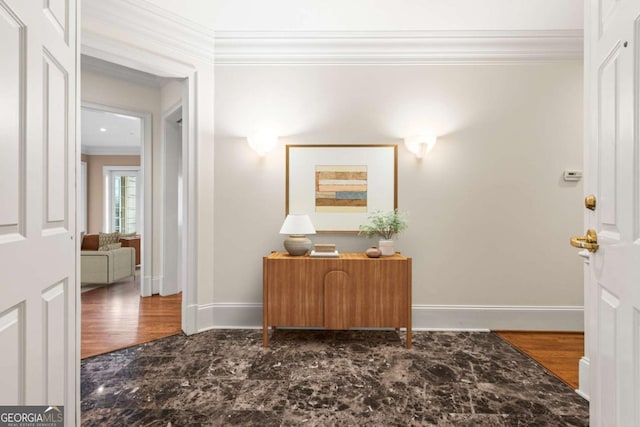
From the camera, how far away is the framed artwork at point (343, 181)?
2900 mm

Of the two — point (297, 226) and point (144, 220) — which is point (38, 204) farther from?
point (144, 220)

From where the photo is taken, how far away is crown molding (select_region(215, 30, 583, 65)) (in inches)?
111

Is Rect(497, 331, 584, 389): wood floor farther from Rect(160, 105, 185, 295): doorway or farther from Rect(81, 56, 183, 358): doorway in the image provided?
Rect(160, 105, 185, 295): doorway

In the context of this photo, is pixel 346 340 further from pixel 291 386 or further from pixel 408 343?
pixel 291 386

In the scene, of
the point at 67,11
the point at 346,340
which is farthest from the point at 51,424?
the point at 346,340

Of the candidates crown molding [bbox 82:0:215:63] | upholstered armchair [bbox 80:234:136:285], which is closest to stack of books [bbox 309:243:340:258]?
crown molding [bbox 82:0:215:63]

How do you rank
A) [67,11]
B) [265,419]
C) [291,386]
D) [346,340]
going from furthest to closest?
[346,340] < [291,386] < [265,419] < [67,11]

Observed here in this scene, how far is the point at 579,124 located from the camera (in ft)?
9.36

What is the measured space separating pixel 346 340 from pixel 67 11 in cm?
268

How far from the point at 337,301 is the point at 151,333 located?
1729 mm

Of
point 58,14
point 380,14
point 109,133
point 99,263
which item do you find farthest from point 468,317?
point 109,133

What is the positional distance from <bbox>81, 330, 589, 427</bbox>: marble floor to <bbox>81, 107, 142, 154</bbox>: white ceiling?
3416 mm

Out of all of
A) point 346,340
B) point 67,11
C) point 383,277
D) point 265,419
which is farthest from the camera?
point 346,340

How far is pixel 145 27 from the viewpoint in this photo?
2529 mm
